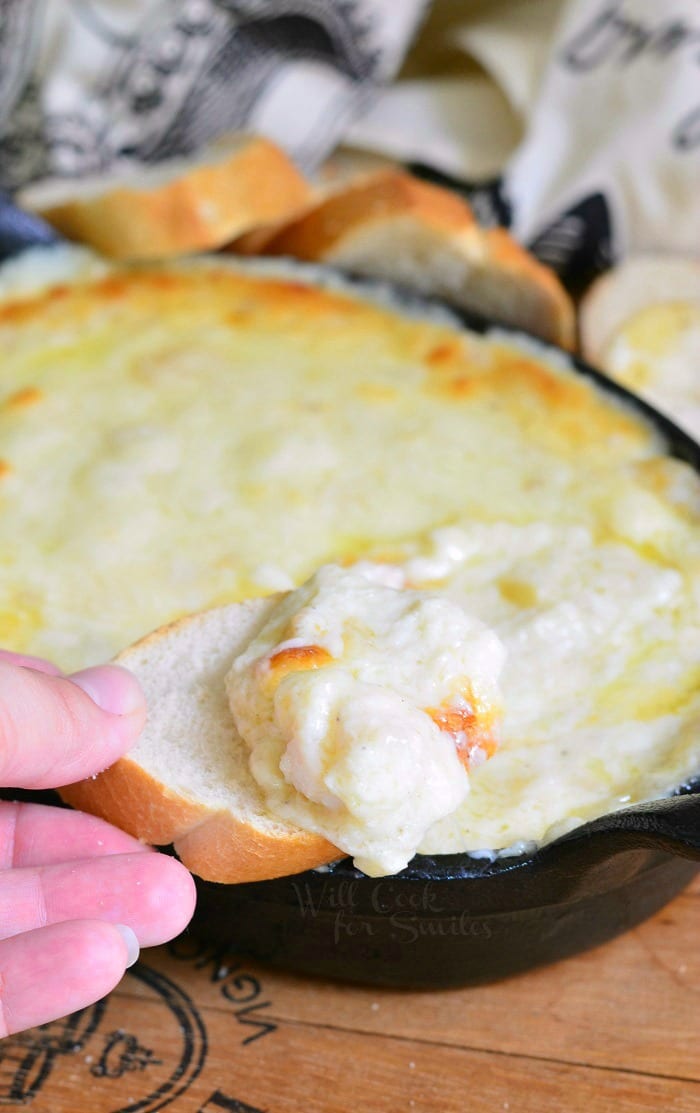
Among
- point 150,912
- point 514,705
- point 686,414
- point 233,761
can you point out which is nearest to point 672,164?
point 686,414

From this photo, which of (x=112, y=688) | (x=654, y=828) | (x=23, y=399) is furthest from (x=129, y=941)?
(x=23, y=399)

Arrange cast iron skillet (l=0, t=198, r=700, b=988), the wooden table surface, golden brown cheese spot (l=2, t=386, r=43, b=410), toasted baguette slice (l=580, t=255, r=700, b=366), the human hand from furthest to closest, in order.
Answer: toasted baguette slice (l=580, t=255, r=700, b=366)
golden brown cheese spot (l=2, t=386, r=43, b=410)
the wooden table surface
cast iron skillet (l=0, t=198, r=700, b=988)
the human hand

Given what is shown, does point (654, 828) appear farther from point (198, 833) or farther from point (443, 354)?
point (443, 354)

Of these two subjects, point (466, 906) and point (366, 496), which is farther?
point (366, 496)

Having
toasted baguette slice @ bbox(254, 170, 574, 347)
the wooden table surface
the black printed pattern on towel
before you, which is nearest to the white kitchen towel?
the black printed pattern on towel

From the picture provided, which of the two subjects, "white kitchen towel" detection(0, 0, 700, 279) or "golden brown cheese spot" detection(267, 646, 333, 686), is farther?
"white kitchen towel" detection(0, 0, 700, 279)

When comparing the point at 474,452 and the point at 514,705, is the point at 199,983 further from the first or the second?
the point at 474,452

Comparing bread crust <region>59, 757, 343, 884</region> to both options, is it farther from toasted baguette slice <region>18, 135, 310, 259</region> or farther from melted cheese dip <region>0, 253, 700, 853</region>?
toasted baguette slice <region>18, 135, 310, 259</region>
